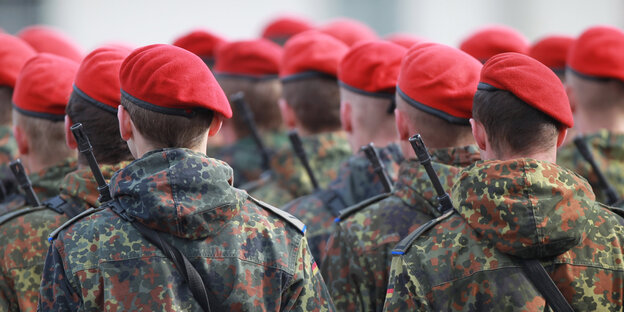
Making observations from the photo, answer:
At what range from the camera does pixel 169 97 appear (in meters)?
2.40

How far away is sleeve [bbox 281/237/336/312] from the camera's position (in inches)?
98.0

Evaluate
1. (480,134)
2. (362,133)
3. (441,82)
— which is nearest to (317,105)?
(362,133)

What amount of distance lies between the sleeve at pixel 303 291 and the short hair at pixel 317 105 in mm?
1888

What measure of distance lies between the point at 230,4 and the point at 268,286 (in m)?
12.2

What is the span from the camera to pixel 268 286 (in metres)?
2.44

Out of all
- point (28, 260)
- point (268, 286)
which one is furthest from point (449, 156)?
point (28, 260)

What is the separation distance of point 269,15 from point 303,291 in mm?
12348

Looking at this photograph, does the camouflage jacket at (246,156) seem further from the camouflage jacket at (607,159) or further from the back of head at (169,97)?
the back of head at (169,97)

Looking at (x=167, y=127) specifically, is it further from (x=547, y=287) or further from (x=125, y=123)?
(x=547, y=287)

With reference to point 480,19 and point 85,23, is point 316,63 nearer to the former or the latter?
point 85,23

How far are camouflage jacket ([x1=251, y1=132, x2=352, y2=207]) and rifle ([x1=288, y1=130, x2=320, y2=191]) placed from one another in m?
0.09

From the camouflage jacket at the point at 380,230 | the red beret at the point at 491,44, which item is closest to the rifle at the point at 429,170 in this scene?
the camouflage jacket at the point at 380,230

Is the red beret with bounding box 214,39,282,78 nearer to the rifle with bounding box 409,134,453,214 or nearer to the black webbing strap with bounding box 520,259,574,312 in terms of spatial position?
the rifle with bounding box 409,134,453,214

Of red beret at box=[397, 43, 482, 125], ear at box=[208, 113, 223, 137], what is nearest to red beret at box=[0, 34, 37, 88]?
ear at box=[208, 113, 223, 137]
